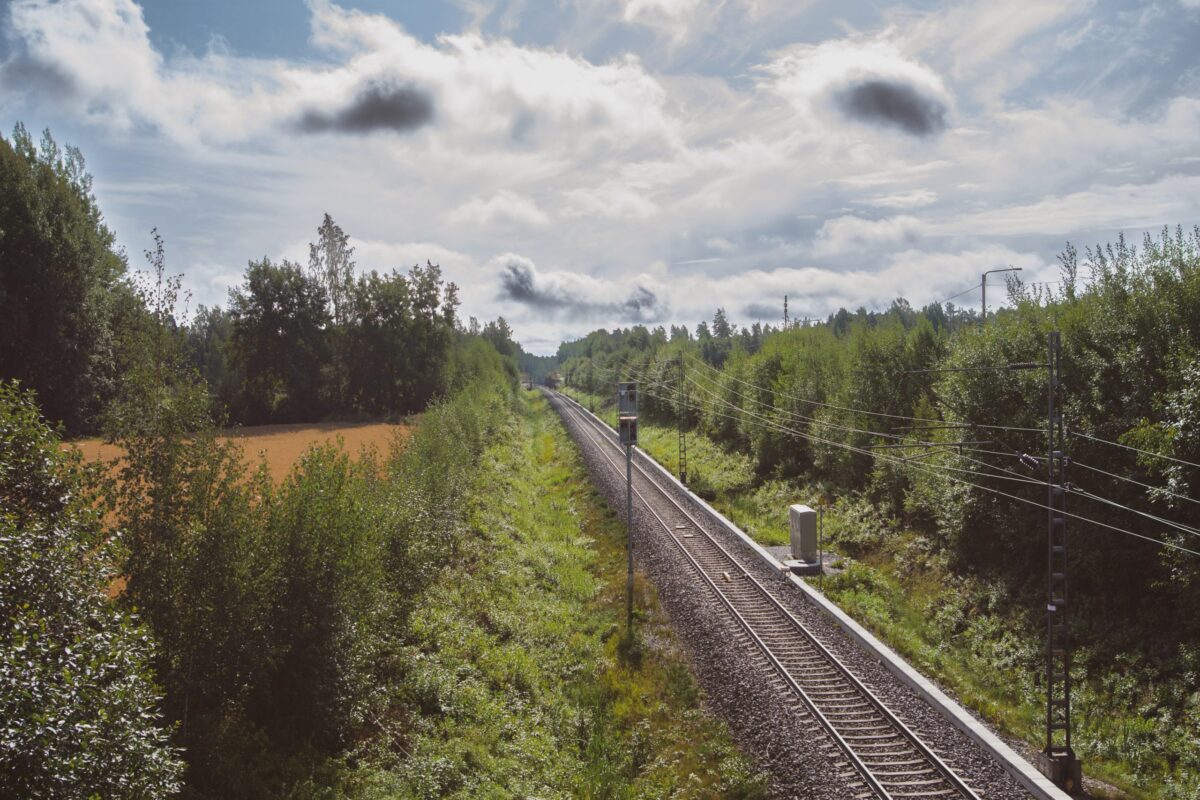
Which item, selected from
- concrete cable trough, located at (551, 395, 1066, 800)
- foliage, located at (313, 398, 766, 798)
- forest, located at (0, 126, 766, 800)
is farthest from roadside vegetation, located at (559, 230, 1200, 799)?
forest, located at (0, 126, 766, 800)

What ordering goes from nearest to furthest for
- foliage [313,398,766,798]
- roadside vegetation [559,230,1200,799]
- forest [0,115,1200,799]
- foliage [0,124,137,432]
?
1. forest [0,115,1200,799]
2. foliage [313,398,766,798]
3. roadside vegetation [559,230,1200,799]
4. foliage [0,124,137,432]

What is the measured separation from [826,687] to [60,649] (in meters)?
15.7

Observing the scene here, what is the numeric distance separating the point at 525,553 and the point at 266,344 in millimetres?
49649

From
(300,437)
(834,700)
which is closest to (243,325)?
(300,437)

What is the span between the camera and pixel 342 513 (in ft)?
47.7

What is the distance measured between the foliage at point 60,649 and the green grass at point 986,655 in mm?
16826

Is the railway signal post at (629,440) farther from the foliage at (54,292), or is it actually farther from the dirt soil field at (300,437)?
the foliage at (54,292)

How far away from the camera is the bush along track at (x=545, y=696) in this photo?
14.1 m

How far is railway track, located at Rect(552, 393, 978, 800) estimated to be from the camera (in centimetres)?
1323

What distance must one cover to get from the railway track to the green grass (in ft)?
7.78

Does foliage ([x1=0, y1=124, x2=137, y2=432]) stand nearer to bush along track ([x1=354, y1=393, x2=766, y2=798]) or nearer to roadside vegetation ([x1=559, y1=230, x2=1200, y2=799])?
bush along track ([x1=354, y1=393, x2=766, y2=798])

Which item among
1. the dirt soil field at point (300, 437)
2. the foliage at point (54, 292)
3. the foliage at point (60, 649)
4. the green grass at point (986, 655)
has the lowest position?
the green grass at point (986, 655)

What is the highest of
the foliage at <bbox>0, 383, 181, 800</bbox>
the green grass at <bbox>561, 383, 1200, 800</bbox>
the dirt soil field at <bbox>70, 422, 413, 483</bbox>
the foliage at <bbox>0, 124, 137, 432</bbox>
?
the foliage at <bbox>0, 124, 137, 432</bbox>

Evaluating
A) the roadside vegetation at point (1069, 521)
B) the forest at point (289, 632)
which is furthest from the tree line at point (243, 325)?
the roadside vegetation at point (1069, 521)
